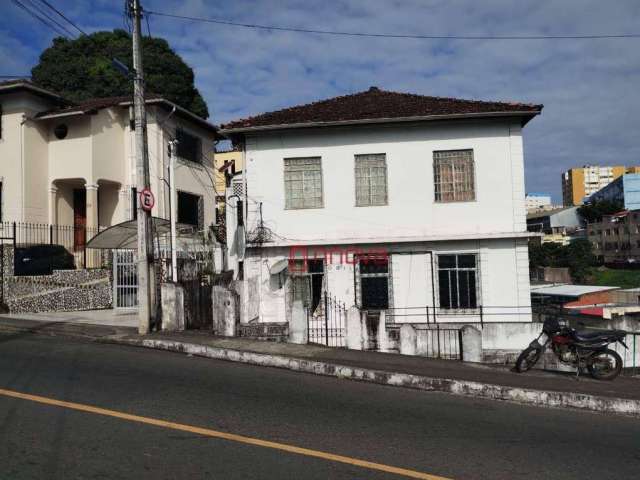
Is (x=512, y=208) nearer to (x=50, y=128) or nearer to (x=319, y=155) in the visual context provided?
(x=319, y=155)

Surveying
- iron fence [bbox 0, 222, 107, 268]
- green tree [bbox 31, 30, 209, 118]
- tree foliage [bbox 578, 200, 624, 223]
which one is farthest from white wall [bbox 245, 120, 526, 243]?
tree foliage [bbox 578, 200, 624, 223]

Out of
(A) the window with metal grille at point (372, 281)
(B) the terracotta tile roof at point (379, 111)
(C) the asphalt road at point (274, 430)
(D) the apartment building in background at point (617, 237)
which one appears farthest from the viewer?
(D) the apartment building in background at point (617, 237)

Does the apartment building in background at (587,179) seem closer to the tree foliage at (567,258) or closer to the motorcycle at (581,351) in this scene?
the tree foliage at (567,258)

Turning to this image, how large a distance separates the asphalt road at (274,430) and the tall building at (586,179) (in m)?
141

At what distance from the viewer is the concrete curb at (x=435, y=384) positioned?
6641 mm

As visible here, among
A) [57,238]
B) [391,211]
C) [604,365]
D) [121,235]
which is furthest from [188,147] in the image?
[604,365]

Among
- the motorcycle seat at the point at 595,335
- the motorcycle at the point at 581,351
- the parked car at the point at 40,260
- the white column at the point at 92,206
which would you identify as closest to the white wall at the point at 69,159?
the white column at the point at 92,206

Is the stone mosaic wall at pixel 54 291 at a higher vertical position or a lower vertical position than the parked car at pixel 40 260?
lower

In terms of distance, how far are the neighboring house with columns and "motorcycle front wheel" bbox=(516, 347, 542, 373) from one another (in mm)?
15903

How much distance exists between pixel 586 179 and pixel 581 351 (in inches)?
5598

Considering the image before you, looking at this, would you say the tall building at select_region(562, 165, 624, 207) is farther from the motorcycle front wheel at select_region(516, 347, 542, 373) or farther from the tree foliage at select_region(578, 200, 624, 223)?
the motorcycle front wheel at select_region(516, 347, 542, 373)

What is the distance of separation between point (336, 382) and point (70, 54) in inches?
1376

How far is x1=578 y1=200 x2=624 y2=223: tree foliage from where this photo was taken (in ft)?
250

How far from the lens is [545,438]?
5.23 m
